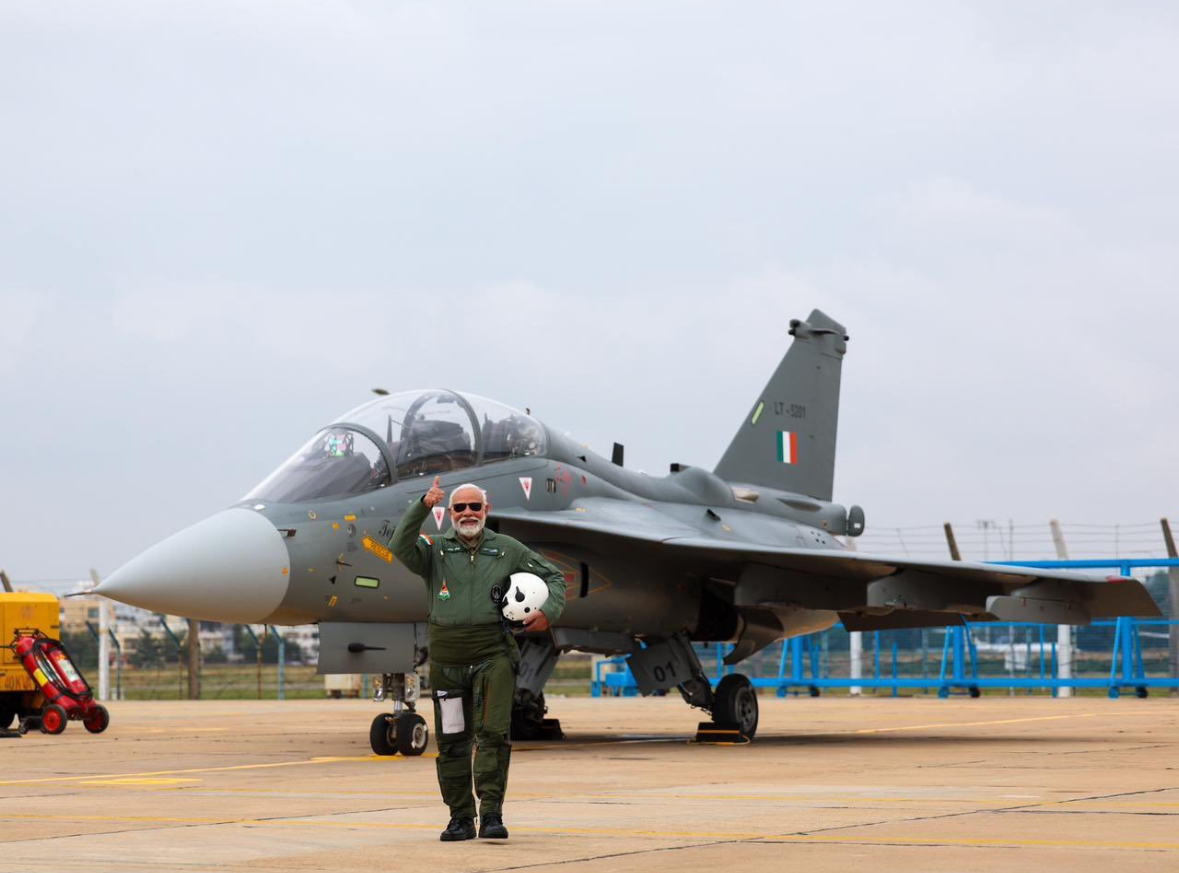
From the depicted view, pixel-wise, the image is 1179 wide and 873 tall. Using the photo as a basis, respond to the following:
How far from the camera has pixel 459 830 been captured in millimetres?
6922

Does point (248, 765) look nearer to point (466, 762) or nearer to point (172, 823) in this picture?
point (172, 823)

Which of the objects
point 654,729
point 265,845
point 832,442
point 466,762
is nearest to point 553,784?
point 466,762

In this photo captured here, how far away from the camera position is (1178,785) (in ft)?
30.2

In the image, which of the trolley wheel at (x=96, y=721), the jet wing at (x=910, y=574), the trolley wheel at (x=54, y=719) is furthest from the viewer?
the trolley wheel at (x=96, y=721)

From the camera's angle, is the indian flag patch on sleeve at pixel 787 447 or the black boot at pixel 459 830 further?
the indian flag patch on sleeve at pixel 787 447

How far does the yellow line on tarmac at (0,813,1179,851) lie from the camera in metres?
6.41

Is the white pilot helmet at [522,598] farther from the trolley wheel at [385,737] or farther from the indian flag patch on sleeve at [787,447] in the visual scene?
the indian flag patch on sleeve at [787,447]

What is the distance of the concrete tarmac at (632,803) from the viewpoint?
620 cm

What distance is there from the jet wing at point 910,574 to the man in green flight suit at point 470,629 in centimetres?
604

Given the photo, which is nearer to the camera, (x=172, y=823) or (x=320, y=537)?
(x=172, y=823)

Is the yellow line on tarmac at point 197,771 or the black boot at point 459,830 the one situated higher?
the black boot at point 459,830

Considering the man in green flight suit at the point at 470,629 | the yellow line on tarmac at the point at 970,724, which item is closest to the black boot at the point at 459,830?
the man in green flight suit at the point at 470,629

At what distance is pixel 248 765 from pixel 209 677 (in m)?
38.7

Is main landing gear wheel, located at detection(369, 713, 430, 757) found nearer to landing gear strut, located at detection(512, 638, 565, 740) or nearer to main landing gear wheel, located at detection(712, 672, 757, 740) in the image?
landing gear strut, located at detection(512, 638, 565, 740)
